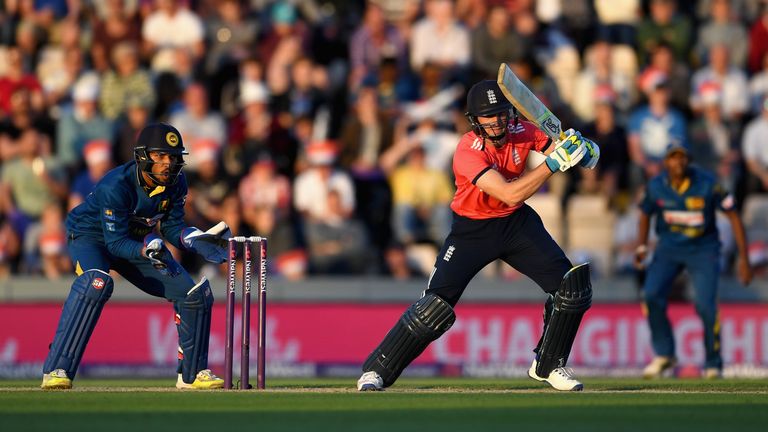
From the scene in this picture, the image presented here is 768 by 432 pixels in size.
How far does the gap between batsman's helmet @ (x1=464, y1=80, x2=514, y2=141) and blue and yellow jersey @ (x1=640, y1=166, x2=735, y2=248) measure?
4.19m

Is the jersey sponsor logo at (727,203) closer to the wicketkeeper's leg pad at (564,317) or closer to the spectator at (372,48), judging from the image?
the wicketkeeper's leg pad at (564,317)

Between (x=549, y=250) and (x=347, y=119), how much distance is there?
7.80 metres

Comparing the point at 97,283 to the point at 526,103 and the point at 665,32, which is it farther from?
the point at 665,32

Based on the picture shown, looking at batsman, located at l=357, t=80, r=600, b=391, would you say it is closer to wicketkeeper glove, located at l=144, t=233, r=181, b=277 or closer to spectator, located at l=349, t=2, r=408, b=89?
wicketkeeper glove, located at l=144, t=233, r=181, b=277

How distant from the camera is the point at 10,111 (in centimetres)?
1716

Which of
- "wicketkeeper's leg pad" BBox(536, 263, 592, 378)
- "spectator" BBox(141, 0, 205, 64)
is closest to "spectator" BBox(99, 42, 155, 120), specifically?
"spectator" BBox(141, 0, 205, 64)

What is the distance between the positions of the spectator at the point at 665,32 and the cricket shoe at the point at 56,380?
10.6 meters

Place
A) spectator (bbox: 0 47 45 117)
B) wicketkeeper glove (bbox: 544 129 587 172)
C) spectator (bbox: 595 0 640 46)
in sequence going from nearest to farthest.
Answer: wicketkeeper glove (bbox: 544 129 587 172) → spectator (bbox: 0 47 45 117) → spectator (bbox: 595 0 640 46)

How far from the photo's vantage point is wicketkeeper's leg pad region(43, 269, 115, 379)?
9852mm

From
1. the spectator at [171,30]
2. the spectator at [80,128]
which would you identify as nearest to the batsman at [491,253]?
the spectator at [80,128]

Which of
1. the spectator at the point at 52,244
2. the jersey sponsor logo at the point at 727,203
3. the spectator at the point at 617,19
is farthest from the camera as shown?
the spectator at the point at 617,19

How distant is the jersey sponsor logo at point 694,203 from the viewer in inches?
523

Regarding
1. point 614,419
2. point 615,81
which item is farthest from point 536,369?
point 615,81

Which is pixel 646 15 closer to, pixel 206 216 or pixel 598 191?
pixel 598 191
